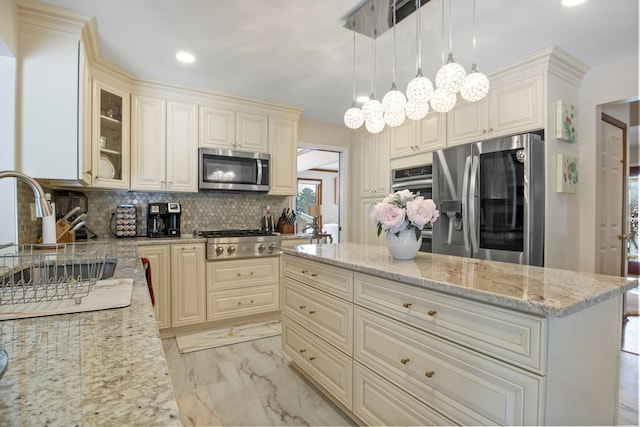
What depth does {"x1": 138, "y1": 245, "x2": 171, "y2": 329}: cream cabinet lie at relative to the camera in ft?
9.50

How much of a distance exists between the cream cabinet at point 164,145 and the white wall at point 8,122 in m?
1.09

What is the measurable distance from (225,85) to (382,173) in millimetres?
2096

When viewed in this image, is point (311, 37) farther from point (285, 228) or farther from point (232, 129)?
point (285, 228)

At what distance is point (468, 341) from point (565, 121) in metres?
Answer: 2.37

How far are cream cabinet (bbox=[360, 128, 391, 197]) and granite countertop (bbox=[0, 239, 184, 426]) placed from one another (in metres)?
3.52

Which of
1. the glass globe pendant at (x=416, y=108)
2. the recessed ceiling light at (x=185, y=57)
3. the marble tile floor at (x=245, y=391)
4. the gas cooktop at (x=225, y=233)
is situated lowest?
the marble tile floor at (x=245, y=391)

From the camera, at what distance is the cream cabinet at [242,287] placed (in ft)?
10.5

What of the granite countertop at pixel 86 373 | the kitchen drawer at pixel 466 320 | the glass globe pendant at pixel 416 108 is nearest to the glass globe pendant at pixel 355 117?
the glass globe pendant at pixel 416 108

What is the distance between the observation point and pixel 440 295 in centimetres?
125

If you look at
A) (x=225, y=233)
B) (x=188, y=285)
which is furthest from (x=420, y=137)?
(x=188, y=285)

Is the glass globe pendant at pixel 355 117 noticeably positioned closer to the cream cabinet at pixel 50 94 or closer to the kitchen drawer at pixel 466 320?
the kitchen drawer at pixel 466 320

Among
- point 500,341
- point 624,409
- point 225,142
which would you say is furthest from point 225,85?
point 624,409

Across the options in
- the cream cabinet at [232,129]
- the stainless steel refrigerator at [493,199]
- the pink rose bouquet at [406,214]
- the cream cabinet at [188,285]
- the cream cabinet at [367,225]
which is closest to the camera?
the pink rose bouquet at [406,214]

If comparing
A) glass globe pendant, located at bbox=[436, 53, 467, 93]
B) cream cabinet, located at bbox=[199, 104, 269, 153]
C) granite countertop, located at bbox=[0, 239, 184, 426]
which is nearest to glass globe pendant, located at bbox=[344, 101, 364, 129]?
glass globe pendant, located at bbox=[436, 53, 467, 93]
